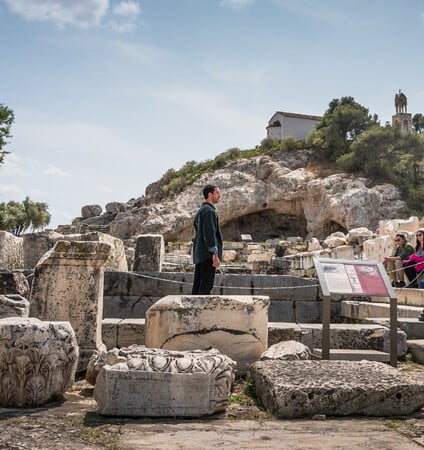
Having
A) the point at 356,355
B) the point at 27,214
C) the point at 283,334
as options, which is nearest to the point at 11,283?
the point at 283,334

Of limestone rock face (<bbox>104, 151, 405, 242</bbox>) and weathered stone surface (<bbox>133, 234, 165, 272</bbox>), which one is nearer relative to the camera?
weathered stone surface (<bbox>133, 234, 165, 272</bbox>)

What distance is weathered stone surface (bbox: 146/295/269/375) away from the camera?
16.0 feet

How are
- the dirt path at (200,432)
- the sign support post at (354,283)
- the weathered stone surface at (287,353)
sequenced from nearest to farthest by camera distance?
the dirt path at (200,432) → the weathered stone surface at (287,353) → the sign support post at (354,283)

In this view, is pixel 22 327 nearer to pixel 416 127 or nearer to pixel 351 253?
pixel 351 253

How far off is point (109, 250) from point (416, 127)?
243ft

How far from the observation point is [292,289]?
8383 mm

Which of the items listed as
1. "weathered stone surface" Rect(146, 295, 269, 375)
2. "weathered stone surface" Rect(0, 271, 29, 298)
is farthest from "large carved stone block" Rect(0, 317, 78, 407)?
"weathered stone surface" Rect(0, 271, 29, 298)

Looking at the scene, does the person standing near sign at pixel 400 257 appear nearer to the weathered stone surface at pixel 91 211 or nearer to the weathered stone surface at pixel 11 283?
the weathered stone surface at pixel 11 283

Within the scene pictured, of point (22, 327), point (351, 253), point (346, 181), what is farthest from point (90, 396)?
point (346, 181)

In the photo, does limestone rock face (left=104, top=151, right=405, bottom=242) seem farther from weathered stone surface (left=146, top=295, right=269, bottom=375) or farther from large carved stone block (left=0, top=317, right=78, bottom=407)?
large carved stone block (left=0, top=317, right=78, bottom=407)

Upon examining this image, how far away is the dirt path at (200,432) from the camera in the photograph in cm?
286

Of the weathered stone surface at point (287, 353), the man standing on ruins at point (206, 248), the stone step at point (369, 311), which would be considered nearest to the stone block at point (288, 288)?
the stone step at point (369, 311)

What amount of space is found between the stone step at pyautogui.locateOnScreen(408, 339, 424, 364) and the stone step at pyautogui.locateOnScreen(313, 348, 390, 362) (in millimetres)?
499

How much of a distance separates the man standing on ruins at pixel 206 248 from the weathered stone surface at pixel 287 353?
1.33 m
